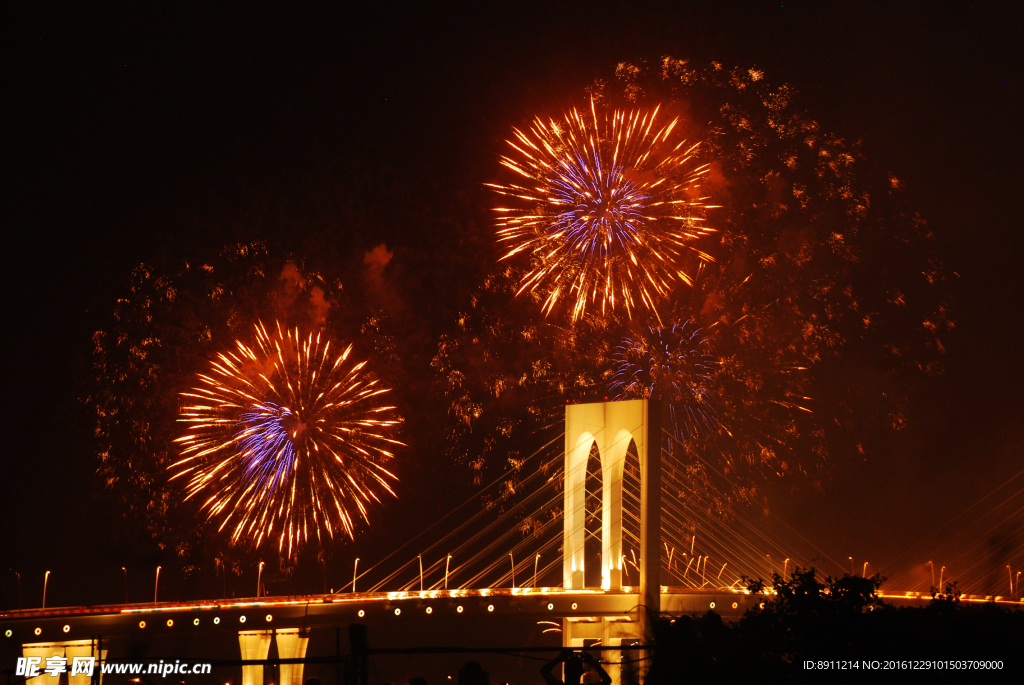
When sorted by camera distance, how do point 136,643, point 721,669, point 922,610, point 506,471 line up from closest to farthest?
point 721,669
point 922,610
point 136,643
point 506,471

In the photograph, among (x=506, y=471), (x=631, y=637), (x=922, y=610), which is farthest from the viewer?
(x=506, y=471)

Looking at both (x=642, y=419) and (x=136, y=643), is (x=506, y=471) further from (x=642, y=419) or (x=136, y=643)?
(x=136, y=643)

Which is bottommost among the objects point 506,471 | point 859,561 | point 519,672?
point 519,672

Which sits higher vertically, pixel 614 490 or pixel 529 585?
pixel 614 490

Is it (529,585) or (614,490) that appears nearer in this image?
(614,490)

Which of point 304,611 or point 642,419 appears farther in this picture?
point 642,419

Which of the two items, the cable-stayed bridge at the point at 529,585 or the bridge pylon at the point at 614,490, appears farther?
the bridge pylon at the point at 614,490

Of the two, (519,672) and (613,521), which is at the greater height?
(613,521)

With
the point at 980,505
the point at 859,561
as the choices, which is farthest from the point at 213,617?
the point at 980,505

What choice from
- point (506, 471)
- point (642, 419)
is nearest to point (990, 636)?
point (642, 419)

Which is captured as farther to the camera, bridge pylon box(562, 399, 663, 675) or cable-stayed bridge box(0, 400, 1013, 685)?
bridge pylon box(562, 399, 663, 675)
